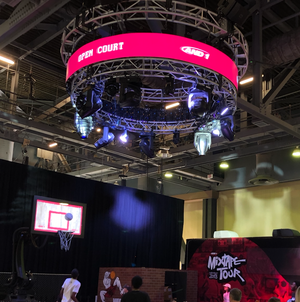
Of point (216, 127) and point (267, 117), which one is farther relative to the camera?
point (267, 117)

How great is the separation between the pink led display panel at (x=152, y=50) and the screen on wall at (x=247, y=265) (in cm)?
720

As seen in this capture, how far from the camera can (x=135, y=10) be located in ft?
21.5

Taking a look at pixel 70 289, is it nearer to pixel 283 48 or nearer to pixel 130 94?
pixel 130 94

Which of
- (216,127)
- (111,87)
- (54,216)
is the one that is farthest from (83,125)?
(216,127)

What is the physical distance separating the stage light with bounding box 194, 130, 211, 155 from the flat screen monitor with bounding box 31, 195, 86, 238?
3.10 metres

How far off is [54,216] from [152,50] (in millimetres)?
4056

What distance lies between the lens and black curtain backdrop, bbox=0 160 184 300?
37.7 ft

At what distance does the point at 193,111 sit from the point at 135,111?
2097mm

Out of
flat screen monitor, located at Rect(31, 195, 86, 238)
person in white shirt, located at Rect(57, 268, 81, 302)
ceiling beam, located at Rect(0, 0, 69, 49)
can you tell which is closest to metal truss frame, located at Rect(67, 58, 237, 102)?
ceiling beam, located at Rect(0, 0, 69, 49)

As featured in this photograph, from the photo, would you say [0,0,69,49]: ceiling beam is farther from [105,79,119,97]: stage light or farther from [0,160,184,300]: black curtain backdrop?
[0,160,184,300]: black curtain backdrop

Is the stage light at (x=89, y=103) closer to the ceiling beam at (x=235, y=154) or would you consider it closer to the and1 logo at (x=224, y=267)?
the ceiling beam at (x=235, y=154)

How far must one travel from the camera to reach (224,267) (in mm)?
13523

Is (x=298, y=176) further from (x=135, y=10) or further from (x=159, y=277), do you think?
(x=135, y=10)

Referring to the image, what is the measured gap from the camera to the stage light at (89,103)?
784 centimetres
